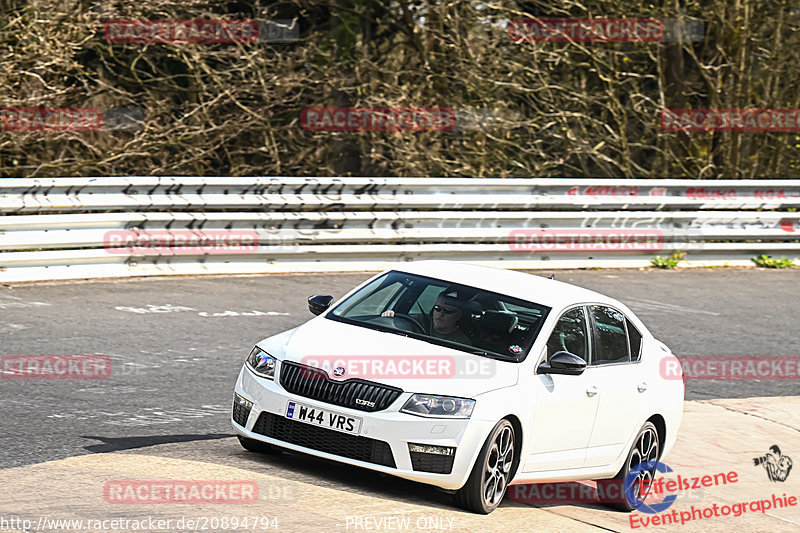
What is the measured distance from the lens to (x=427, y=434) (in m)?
7.05

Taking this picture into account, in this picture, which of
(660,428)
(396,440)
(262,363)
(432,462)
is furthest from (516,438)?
(660,428)

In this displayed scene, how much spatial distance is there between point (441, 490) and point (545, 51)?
50.2 feet

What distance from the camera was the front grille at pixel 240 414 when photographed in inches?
300

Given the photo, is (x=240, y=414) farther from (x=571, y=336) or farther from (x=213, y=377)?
(x=213, y=377)

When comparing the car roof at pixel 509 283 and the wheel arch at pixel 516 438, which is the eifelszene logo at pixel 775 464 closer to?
the car roof at pixel 509 283

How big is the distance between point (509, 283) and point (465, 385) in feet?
4.51

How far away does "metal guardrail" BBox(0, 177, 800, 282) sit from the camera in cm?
1440

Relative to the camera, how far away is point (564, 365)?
300 inches

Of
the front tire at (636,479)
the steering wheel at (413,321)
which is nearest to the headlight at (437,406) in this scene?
the steering wheel at (413,321)

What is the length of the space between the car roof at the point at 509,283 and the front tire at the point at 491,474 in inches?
45.0

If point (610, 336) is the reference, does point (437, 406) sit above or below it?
above

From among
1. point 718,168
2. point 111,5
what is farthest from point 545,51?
point 111,5

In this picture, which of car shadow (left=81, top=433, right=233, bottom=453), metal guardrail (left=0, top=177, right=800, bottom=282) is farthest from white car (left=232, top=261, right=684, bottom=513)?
metal guardrail (left=0, top=177, right=800, bottom=282)

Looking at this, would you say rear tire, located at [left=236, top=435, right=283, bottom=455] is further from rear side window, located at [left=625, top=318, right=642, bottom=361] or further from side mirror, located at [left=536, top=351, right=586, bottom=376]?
rear side window, located at [left=625, top=318, right=642, bottom=361]
